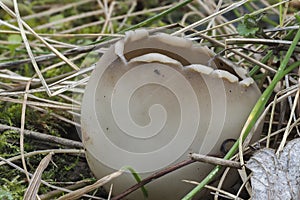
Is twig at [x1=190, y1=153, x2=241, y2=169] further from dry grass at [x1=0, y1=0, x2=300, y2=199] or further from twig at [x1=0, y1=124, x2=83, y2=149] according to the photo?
twig at [x1=0, y1=124, x2=83, y2=149]

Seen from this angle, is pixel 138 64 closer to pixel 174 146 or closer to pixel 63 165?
pixel 174 146

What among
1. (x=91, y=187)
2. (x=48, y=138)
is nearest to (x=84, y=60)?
(x=48, y=138)

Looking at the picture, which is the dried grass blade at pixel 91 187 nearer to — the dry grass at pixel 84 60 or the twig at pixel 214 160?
the dry grass at pixel 84 60

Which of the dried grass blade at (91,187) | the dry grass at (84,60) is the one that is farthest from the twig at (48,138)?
the dried grass blade at (91,187)

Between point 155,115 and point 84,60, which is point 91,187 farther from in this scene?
point 84,60

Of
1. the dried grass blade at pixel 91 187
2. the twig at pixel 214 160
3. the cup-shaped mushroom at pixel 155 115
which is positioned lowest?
the twig at pixel 214 160

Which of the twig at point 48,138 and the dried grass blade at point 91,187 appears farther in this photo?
the twig at point 48,138

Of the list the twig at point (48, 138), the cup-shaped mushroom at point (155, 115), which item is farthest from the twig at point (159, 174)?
the twig at point (48, 138)

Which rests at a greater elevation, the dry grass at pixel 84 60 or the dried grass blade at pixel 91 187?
the dry grass at pixel 84 60

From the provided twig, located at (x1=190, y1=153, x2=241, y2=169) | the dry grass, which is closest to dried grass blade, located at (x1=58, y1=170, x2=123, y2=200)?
the dry grass
